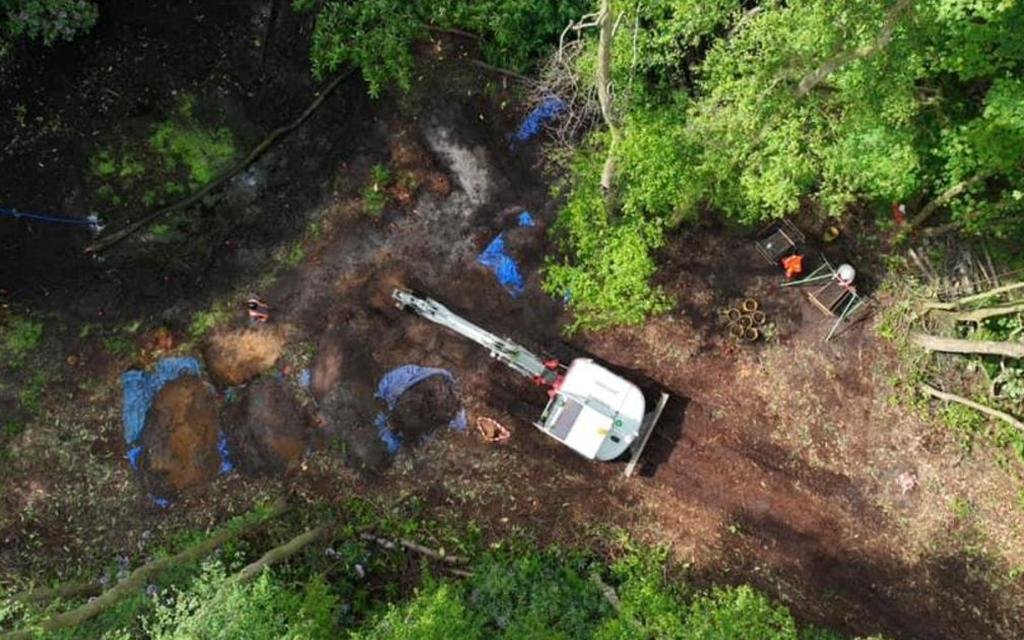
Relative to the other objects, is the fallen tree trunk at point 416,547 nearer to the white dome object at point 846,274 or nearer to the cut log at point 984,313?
the white dome object at point 846,274

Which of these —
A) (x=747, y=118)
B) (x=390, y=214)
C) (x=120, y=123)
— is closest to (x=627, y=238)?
(x=747, y=118)

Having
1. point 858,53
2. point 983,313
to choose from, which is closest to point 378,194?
point 858,53

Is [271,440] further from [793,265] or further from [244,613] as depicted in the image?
[793,265]

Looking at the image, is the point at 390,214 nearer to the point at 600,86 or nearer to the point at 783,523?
the point at 600,86

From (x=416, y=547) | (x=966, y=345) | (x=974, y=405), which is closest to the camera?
(x=966, y=345)

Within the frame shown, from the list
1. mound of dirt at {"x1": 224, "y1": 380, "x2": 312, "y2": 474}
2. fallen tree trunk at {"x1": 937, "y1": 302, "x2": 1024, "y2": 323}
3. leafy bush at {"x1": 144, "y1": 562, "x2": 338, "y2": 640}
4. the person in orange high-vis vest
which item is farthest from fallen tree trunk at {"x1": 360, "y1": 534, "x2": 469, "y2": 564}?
fallen tree trunk at {"x1": 937, "y1": 302, "x2": 1024, "y2": 323}

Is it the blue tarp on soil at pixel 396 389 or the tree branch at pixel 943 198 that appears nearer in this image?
the tree branch at pixel 943 198

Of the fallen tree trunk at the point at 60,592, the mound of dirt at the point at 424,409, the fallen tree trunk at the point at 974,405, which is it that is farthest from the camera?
the mound of dirt at the point at 424,409

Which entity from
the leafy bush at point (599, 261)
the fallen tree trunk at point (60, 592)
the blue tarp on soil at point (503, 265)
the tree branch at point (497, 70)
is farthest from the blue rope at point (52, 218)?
the leafy bush at point (599, 261)
